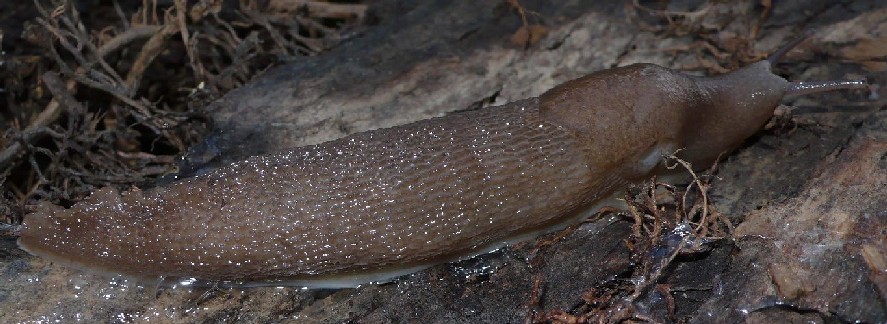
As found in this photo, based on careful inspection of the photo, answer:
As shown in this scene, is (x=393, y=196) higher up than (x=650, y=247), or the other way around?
(x=393, y=196)

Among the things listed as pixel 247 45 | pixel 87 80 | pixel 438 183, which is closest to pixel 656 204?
pixel 438 183

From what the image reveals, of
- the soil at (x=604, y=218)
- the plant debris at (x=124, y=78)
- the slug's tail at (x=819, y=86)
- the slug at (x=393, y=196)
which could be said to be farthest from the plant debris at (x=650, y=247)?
the plant debris at (x=124, y=78)

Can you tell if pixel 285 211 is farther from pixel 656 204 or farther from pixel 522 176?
pixel 656 204

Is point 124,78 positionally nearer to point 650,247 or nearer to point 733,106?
point 650,247

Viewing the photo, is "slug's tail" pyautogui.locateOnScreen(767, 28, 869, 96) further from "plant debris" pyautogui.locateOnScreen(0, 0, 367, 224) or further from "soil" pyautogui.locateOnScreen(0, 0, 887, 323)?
"plant debris" pyautogui.locateOnScreen(0, 0, 367, 224)

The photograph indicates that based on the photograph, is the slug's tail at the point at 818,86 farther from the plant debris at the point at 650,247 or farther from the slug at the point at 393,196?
the plant debris at the point at 650,247

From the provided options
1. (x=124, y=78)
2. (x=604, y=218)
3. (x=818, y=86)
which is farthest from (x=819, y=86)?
(x=124, y=78)

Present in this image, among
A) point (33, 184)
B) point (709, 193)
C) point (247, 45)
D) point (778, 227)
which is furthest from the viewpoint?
point (247, 45)
